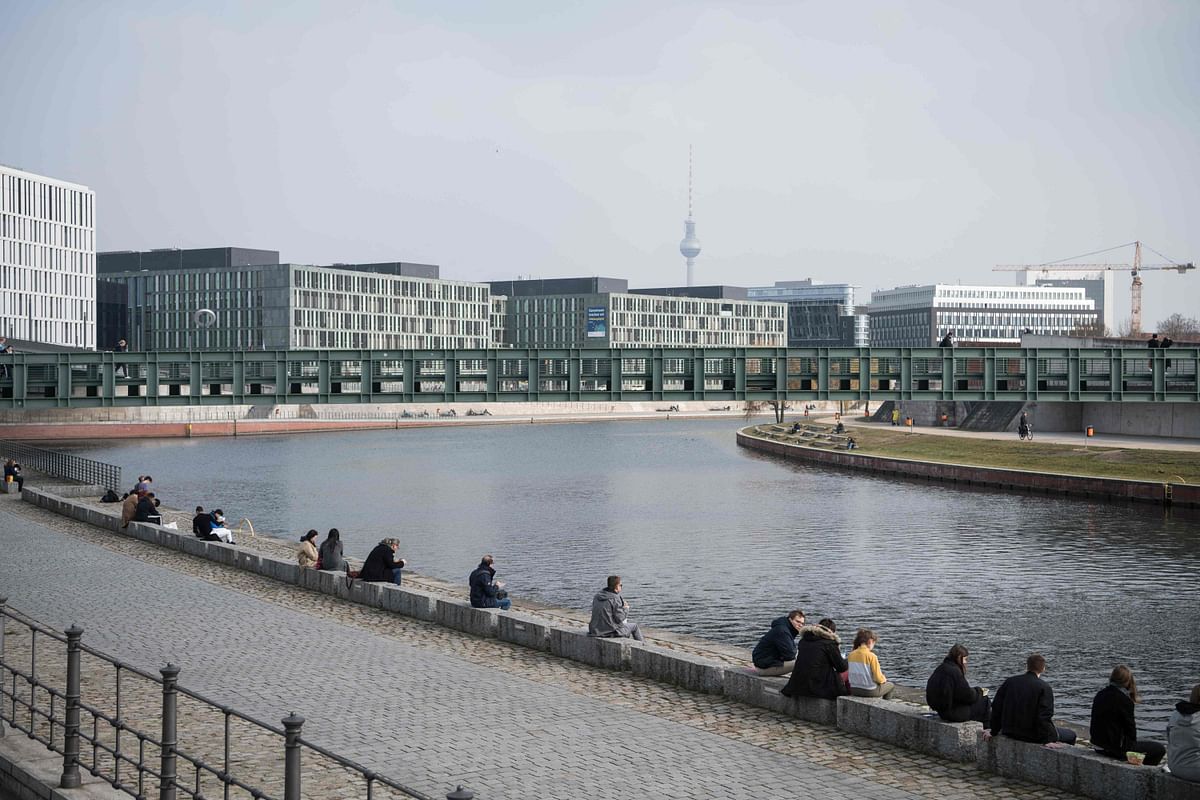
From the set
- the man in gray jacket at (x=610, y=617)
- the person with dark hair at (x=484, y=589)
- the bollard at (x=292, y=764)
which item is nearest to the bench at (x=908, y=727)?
the man in gray jacket at (x=610, y=617)

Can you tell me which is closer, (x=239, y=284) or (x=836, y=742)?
(x=836, y=742)

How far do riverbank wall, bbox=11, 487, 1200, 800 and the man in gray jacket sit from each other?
0.75 ft

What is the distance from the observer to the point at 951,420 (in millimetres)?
110625

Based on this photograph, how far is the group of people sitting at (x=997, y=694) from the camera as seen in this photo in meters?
13.9

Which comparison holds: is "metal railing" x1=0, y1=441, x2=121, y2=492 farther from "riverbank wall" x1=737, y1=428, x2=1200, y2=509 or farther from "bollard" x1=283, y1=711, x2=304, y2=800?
"bollard" x1=283, y1=711, x2=304, y2=800

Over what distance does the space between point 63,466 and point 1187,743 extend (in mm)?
66499

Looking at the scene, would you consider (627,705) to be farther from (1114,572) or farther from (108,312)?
(108,312)

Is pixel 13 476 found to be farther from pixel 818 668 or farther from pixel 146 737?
pixel 146 737

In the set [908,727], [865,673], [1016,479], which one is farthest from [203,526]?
[1016,479]

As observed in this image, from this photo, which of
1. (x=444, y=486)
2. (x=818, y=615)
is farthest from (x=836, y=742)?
(x=444, y=486)

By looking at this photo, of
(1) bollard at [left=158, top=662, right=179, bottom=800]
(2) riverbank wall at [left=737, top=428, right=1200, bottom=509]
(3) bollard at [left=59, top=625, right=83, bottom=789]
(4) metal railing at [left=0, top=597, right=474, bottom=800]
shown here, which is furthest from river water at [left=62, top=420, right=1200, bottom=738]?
(3) bollard at [left=59, top=625, right=83, bottom=789]

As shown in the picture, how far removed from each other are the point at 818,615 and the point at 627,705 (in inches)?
700

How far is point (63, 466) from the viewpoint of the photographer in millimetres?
70938

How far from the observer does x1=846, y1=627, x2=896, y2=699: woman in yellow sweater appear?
18016 mm
